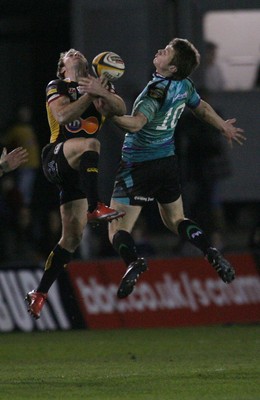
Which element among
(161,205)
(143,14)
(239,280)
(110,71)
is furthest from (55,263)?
(143,14)

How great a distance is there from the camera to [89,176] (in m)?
11.2

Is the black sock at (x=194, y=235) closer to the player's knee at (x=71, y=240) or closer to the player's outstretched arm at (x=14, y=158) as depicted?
the player's knee at (x=71, y=240)

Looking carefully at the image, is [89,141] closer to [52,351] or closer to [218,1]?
[52,351]

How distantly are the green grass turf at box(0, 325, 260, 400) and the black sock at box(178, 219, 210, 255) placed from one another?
108 cm

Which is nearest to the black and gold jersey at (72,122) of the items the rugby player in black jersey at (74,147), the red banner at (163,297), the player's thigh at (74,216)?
the rugby player in black jersey at (74,147)

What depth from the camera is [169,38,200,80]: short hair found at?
1136cm

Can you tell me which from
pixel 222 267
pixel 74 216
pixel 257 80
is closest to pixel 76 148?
pixel 74 216

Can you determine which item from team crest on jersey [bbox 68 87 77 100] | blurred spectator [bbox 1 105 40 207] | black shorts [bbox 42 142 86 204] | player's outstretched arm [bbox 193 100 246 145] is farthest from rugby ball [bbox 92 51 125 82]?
blurred spectator [bbox 1 105 40 207]

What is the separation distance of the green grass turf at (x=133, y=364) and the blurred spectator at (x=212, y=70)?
340 centimetres

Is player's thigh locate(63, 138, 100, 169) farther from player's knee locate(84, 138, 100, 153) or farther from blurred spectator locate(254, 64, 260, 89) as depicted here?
blurred spectator locate(254, 64, 260, 89)

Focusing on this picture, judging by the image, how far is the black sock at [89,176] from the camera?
36.7 ft

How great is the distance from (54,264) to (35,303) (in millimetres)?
435

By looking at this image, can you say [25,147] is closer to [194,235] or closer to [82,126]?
[82,126]

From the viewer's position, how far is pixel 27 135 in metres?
17.5
